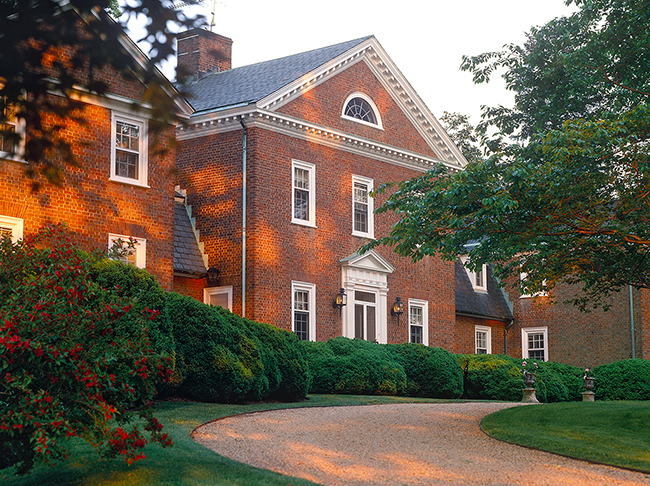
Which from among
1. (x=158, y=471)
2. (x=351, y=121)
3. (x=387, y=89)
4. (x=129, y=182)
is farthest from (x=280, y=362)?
(x=387, y=89)

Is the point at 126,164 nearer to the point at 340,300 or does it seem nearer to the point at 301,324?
the point at 301,324

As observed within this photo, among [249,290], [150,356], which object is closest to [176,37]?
[150,356]

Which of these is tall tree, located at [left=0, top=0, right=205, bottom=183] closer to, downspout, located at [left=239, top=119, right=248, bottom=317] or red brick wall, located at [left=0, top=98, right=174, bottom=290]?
red brick wall, located at [left=0, top=98, right=174, bottom=290]

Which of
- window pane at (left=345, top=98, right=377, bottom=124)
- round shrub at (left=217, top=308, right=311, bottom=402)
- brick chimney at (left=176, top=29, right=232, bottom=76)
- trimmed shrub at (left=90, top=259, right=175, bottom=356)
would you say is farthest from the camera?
brick chimney at (left=176, top=29, right=232, bottom=76)

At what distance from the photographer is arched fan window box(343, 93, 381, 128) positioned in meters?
27.3

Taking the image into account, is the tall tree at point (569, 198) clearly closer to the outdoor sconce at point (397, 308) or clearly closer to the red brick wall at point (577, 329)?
the outdoor sconce at point (397, 308)

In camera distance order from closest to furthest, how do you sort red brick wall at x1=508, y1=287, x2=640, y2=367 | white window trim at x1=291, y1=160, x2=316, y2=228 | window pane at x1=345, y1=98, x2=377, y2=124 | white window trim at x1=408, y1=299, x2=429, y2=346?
white window trim at x1=291, y1=160, x2=316, y2=228 → window pane at x1=345, y1=98, x2=377, y2=124 → white window trim at x1=408, y1=299, x2=429, y2=346 → red brick wall at x1=508, y1=287, x2=640, y2=367

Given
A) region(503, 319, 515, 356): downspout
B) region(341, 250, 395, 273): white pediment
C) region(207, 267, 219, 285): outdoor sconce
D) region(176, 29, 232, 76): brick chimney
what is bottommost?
region(503, 319, 515, 356): downspout

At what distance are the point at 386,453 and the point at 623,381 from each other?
17045 mm

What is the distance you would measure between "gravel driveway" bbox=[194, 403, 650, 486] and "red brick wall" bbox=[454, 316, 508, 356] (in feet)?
56.0

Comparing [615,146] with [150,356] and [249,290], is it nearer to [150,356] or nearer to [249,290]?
[150,356]

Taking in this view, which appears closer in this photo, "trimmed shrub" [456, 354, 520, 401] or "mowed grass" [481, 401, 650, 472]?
"mowed grass" [481, 401, 650, 472]

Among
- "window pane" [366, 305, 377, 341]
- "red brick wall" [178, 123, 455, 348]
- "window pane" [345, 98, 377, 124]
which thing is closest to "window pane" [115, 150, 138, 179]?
"red brick wall" [178, 123, 455, 348]

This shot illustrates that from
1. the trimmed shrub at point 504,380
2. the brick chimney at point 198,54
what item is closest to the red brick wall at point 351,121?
the brick chimney at point 198,54
